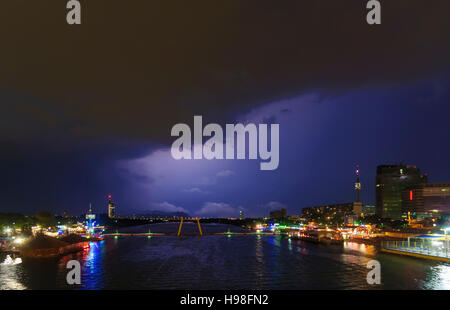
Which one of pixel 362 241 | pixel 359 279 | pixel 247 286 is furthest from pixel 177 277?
pixel 362 241

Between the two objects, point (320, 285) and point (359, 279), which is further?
point (359, 279)

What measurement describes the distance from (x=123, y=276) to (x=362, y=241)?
67558mm

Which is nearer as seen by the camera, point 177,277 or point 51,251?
point 177,277

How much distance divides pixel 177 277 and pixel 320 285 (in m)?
14.4

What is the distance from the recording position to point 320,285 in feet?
116

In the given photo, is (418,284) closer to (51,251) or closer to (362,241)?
(51,251)


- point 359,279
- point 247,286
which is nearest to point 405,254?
point 359,279
